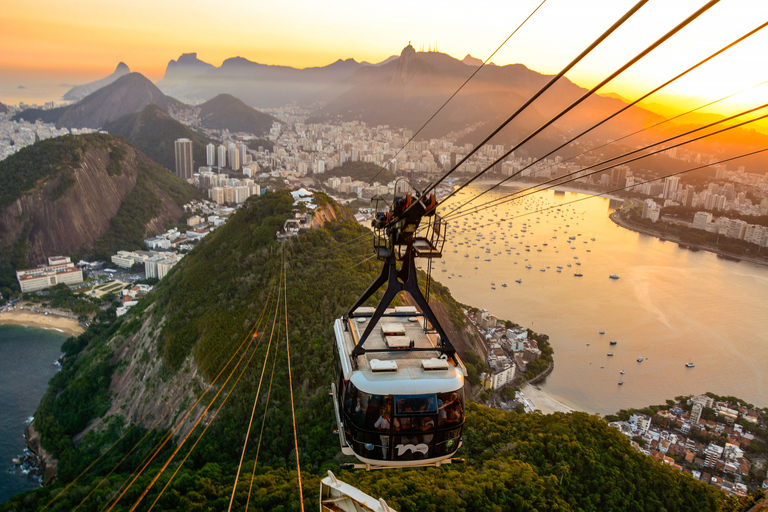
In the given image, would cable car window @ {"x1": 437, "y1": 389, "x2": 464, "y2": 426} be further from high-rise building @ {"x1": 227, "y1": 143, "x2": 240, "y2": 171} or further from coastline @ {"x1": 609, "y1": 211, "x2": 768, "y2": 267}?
high-rise building @ {"x1": 227, "y1": 143, "x2": 240, "y2": 171}

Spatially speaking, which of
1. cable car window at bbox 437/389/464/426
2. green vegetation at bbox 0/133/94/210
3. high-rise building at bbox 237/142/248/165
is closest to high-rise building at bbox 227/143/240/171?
high-rise building at bbox 237/142/248/165

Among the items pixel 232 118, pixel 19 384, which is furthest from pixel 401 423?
pixel 232 118

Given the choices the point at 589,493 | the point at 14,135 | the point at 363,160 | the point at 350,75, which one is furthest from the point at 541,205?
the point at 350,75

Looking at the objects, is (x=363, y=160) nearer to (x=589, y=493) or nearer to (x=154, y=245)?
(x=154, y=245)

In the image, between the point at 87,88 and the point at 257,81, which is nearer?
the point at 87,88

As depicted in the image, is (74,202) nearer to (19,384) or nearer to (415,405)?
(19,384)
